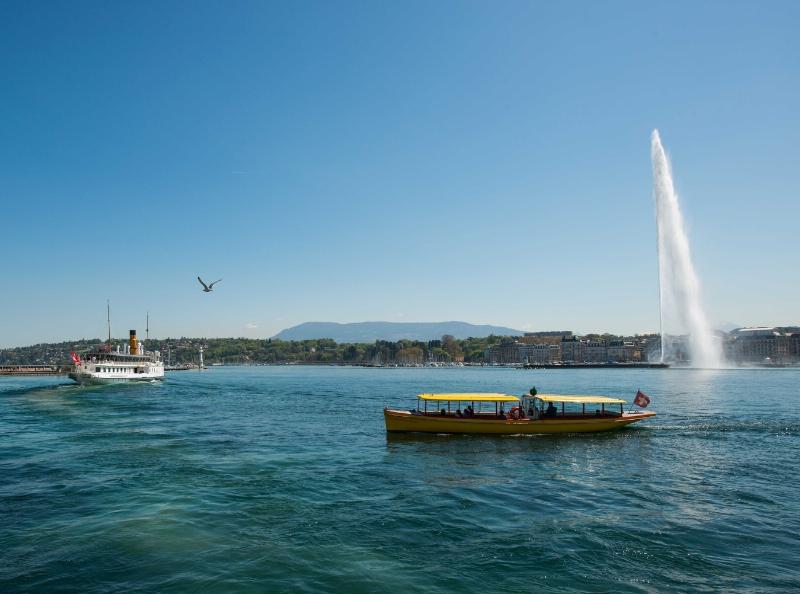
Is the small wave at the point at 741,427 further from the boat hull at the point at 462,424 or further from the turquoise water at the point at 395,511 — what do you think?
the boat hull at the point at 462,424

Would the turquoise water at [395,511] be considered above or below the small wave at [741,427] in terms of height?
above

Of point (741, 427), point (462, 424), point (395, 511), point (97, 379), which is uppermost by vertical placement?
point (395, 511)

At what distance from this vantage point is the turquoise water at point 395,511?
17062 mm

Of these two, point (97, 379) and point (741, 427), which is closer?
point (741, 427)

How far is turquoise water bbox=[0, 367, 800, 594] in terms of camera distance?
56.0ft

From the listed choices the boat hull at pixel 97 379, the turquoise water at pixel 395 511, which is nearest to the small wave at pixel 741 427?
the turquoise water at pixel 395 511

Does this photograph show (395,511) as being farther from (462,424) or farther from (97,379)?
(97,379)

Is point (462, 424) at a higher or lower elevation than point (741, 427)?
higher

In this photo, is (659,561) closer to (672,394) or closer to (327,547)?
(327,547)

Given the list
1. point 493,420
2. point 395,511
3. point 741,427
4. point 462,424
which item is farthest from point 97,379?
point 741,427

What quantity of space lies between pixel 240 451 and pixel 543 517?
22.9 m

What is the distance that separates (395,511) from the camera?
78.0 ft

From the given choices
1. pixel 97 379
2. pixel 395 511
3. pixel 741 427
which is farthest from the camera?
pixel 97 379

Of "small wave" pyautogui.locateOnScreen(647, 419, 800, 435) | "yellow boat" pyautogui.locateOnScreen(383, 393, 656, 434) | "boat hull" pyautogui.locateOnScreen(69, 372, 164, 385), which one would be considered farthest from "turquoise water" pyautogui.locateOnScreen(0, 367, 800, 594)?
"boat hull" pyautogui.locateOnScreen(69, 372, 164, 385)
